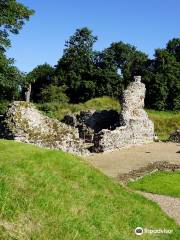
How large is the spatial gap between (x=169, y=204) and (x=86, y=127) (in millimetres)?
24601

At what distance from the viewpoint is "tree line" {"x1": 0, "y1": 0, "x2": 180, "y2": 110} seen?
8781 centimetres

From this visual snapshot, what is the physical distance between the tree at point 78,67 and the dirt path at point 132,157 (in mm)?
55092

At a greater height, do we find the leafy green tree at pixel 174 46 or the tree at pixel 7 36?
the leafy green tree at pixel 174 46

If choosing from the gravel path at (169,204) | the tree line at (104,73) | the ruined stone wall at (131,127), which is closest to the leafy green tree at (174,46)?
the tree line at (104,73)

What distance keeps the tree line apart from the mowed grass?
53.4 metres

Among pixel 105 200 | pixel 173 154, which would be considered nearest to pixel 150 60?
pixel 173 154

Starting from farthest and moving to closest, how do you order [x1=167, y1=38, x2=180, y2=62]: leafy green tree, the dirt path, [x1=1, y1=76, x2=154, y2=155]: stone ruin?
[x1=167, y1=38, x2=180, y2=62]: leafy green tree, [x1=1, y1=76, x2=154, y2=155]: stone ruin, the dirt path

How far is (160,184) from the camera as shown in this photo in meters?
25.5

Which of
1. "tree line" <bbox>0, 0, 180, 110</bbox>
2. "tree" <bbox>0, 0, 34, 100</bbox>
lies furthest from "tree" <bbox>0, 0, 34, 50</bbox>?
"tree line" <bbox>0, 0, 180, 110</bbox>

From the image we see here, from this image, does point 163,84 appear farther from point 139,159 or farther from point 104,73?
point 139,159

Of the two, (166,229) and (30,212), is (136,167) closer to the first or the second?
(166,229)

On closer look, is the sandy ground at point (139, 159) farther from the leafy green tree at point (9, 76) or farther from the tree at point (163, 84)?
the tree at point (163, 84)

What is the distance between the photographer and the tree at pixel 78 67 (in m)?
96.0

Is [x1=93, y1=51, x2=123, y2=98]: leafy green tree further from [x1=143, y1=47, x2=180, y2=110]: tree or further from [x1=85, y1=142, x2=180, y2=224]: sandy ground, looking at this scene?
[x1=85, y1=142, x2=180, y2=224]: sandy ground
